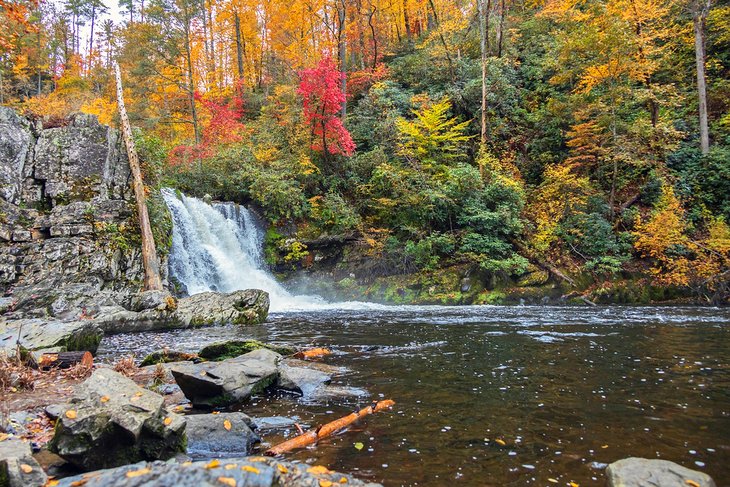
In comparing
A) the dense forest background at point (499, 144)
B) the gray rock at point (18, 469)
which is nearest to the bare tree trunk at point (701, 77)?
the dense forest background at point (499, 144)

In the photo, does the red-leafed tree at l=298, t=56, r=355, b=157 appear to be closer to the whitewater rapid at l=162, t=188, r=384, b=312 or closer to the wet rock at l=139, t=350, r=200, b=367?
the whitewater rapid at l=162, t=188, r=384, b=312

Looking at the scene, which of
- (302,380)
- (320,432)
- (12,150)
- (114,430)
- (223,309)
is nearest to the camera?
(114,430)

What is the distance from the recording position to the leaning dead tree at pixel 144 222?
13.7 m

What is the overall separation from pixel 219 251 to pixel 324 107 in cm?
798

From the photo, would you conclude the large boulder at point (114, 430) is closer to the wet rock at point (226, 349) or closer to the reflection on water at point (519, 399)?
the reflection on water at point (519, 399)

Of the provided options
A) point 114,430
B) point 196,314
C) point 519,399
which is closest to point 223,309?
point 196,314

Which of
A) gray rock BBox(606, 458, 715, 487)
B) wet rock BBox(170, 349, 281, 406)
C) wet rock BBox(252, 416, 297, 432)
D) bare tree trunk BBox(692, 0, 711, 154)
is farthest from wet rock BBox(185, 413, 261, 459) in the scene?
bare tree trunk BBox(692, 0, 711, 154)

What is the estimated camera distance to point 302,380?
19.1 ft

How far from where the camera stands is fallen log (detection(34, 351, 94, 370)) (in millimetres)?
6254

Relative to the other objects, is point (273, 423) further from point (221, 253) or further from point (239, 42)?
point (239, 42)

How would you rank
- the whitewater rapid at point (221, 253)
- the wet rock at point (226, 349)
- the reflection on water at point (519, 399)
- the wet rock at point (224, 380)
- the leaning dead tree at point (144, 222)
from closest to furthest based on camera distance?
the reflection on water at point (519, 399), the wet rock at point (224, 380), the wet rock at point (226, 349), the leaning dead tree at point (144, 222), the whitewater rapid at point (221, 253)

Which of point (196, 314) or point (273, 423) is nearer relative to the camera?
point (273, 423)

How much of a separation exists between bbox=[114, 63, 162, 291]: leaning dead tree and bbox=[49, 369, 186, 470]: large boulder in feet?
34.6

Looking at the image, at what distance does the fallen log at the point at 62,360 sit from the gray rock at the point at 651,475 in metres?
6.94
